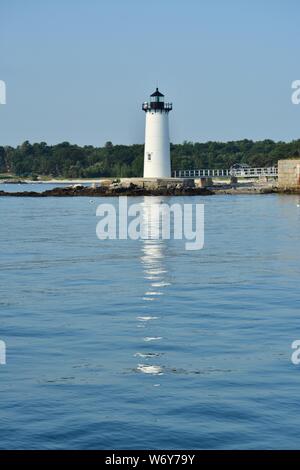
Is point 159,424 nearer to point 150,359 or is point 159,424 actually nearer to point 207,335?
point 150,359

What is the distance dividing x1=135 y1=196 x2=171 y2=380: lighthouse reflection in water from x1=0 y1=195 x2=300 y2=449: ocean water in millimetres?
38

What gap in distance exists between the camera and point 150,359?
645 inches

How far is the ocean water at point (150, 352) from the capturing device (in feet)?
41.3

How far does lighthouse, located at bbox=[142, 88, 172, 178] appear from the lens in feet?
314

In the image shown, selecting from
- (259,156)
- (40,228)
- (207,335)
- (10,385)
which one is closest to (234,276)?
(207,335)

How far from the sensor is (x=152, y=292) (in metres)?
24.8

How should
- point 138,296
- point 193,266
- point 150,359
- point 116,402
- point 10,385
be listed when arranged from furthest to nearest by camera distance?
point 193,266 → point 138,296 → point 150,359 → point 10,385 → point 116,402
